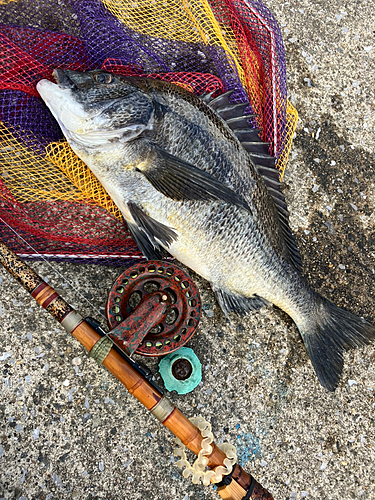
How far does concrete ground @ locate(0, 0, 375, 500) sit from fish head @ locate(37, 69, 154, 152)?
863 mm

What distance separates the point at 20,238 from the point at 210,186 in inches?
46.3

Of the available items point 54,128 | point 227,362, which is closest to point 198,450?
point 227,362

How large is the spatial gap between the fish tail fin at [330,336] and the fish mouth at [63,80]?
6.33 feet

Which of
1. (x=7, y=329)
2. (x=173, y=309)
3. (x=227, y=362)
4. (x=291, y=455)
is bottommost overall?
(x=7, y=329)

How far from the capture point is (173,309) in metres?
2.34

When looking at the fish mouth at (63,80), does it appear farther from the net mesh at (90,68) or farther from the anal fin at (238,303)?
the anal fin at (238,303)

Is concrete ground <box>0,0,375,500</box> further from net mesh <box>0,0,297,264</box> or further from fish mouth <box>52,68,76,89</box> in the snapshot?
fish mouth <box>52,68,76,89</box>

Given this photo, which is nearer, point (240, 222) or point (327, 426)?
point (240, 222)

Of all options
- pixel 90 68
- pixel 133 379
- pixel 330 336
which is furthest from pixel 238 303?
pixel 90 68

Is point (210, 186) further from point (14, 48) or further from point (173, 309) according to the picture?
point (14, 48)

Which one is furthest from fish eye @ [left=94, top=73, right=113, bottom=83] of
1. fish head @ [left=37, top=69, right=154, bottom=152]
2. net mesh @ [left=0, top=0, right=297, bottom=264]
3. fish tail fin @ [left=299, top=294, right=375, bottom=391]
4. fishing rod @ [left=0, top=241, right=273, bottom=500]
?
fish tail fin @ [left=299, top=294, right=375, bottom=391]

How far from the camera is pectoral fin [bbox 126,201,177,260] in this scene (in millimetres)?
2152

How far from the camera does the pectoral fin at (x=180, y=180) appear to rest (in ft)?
6.72

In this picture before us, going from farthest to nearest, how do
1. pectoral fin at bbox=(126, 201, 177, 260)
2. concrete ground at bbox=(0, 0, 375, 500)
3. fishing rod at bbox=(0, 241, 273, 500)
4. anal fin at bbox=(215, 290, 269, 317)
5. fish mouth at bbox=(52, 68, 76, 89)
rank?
anal fin at bbox=(215, 290, 269, 317), concrete ground at bbox=(0, 0, 375, 500), pectoral fin at bbox=(126, 201, 177, 260), fish mouth at bbox=(52, 68, 76, 89), fishing rod at bbox=(0, 241, 273, 500)
